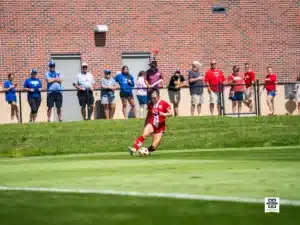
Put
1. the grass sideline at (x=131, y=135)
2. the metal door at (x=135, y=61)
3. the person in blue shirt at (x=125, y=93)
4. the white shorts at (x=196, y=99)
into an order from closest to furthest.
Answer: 1. the grass sideline at (x=131, y=135)
2. the person in blue shirt at (x=125, y=93)
3. the white shorts at (x=196, y=99)
4. the metal door at (x=135, y=61)

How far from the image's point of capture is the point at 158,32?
39.5 meters

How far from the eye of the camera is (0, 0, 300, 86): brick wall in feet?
123

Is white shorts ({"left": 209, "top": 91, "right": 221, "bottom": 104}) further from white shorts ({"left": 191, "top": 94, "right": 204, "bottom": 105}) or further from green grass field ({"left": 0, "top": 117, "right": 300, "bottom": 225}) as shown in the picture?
green grass field ({"left": 0, "top": 117, "right": 300, "bottom": 225})

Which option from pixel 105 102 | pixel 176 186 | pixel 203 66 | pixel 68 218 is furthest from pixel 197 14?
pixel 68 218

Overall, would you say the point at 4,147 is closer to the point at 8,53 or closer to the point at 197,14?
the point at 8,53

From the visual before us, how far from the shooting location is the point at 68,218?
10039 mm

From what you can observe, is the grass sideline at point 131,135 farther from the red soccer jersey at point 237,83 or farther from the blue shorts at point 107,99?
the red soccer jersey at point 237,83

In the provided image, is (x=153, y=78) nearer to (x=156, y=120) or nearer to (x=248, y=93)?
(x=248, y=93)

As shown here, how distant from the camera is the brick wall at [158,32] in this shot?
37.5 meters

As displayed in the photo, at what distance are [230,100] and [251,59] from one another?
805 centimetres

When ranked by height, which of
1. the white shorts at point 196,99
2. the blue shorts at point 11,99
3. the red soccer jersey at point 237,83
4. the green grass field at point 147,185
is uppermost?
the red soccer jersey at point 237,83

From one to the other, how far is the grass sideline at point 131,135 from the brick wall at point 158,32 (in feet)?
24.9

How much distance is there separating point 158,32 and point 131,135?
34.4 ft

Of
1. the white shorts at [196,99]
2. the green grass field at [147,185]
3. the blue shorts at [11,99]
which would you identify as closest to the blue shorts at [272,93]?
the white shorts at [196,99]
